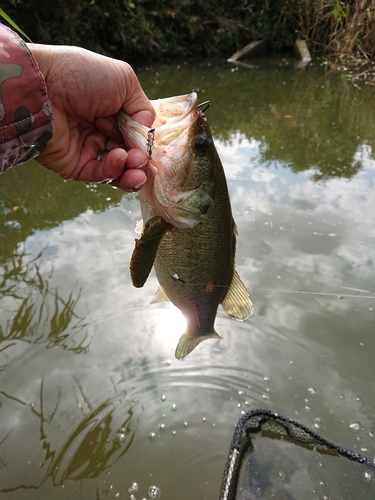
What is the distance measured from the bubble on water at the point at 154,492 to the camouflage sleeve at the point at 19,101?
1626 mm

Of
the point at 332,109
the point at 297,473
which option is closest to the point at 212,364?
the point at 297,473

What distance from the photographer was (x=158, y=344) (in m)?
2.71

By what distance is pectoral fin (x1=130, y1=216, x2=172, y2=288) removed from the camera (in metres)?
1.41

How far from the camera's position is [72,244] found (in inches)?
141

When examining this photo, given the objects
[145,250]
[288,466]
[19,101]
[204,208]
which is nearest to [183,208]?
[204,208]

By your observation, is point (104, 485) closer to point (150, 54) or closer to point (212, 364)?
point (212, 364)

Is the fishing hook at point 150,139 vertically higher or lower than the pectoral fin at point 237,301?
higher

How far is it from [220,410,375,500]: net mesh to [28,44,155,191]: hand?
4.17 feet

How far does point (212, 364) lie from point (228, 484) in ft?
3.04

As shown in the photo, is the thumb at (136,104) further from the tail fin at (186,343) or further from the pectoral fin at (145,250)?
the tail fin at (186,343)

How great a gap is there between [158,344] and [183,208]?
4.66ft

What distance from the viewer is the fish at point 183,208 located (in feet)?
4.80

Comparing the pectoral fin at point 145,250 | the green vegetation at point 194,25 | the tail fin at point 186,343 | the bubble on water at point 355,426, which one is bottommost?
the green vegetation at point 194,25

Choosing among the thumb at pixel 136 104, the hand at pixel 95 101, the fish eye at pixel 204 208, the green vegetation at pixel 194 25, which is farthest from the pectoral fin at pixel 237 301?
the green vegetation at pixel 194 25
